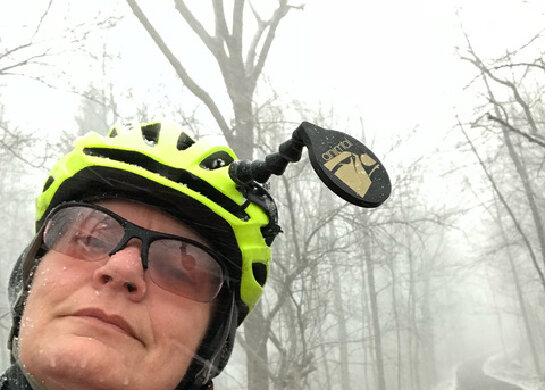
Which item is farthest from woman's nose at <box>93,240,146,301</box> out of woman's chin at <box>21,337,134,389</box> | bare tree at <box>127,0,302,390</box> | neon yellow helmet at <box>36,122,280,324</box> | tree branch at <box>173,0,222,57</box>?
tree branch at <box>173,0,222,57</box>

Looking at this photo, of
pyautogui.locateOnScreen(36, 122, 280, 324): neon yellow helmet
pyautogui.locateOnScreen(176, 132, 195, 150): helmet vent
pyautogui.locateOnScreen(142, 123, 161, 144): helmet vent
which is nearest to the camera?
pyautogui.locateOnScreen(36, 122, 280, 324): neon yellow helmet

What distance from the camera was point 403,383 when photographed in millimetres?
25656

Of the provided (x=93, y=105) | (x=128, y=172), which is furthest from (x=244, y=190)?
(x=93, y=105)

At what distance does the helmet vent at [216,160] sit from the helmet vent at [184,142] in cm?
18

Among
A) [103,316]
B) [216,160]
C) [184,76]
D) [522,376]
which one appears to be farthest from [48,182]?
[522,376]

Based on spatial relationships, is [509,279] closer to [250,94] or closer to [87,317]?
[250,94]

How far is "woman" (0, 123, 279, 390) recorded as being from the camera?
1.16 metres

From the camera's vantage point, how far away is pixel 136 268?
1.35 metres

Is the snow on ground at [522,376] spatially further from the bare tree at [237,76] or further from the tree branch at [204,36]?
the tree branch at [204,36]

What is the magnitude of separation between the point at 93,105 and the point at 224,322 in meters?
21.3

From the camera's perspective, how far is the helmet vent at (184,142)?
1991 millimetres

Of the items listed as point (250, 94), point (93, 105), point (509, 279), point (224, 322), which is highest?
point (93, 105)

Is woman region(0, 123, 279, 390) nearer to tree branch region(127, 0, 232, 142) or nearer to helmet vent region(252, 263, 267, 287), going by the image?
helmet vent region(252, 263, 267, 287)

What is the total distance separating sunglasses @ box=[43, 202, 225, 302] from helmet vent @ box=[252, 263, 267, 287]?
33cm
